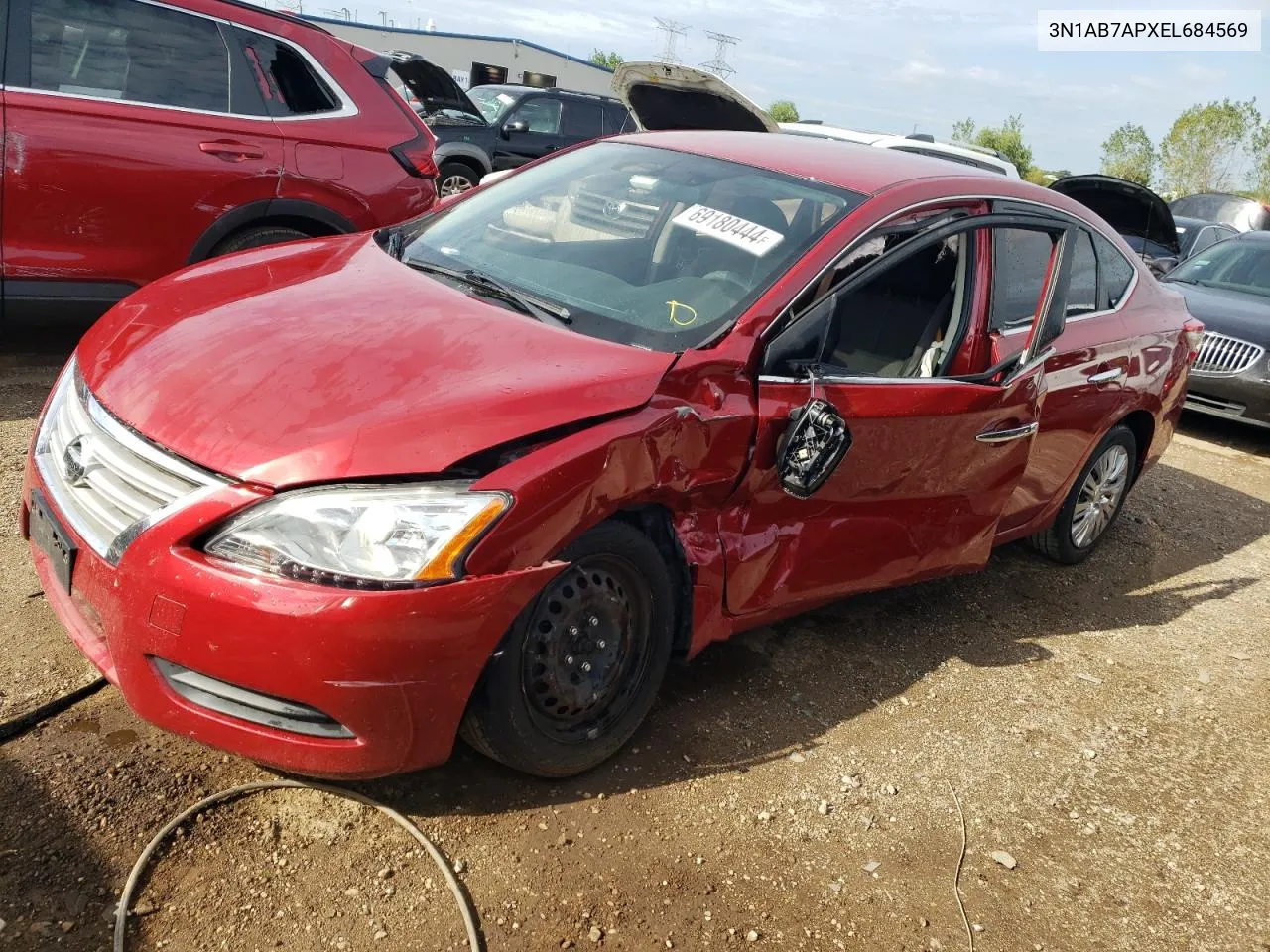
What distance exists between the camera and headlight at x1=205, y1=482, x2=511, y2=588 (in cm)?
220

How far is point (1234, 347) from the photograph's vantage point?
7.90 meters

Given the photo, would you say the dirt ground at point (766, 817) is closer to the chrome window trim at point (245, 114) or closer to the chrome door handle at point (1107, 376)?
the chrome door handle at point (1107, 376)

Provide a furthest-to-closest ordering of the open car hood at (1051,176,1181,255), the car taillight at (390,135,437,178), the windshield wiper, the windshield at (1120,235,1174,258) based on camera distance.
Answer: the windshield at (1120,235,1174,258) → the open car hood at (1051,176,1181,255) → the car taillight at (390,135,437,178) → the windshield wiper

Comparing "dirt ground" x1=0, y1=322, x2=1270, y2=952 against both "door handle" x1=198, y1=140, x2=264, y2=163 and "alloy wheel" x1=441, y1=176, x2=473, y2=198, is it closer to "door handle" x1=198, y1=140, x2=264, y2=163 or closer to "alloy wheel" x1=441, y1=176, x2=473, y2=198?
"door handle" x1=198, y1=140, x2=264, y2=163

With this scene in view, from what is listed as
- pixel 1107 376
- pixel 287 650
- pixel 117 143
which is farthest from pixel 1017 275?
pixel 117 143

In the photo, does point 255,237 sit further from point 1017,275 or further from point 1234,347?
point 1234,347

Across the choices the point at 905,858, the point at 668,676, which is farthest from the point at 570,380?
the point at 905,858

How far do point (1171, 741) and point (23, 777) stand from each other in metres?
3.47

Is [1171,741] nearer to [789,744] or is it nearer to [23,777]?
[789,744]

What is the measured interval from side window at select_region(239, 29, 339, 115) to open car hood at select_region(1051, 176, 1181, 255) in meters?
7.92

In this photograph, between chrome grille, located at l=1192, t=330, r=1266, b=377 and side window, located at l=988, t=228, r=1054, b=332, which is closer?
side window, located at l=988, t=228, r=1054, b=332

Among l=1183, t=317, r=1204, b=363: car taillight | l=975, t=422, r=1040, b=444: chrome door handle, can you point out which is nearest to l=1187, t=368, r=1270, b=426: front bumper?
l=1183, t=317, r=1204, b=363: car taillight

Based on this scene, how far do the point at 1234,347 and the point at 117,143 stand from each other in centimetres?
743

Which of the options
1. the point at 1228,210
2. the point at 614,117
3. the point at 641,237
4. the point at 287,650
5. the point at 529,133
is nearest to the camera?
the point at 287,650
